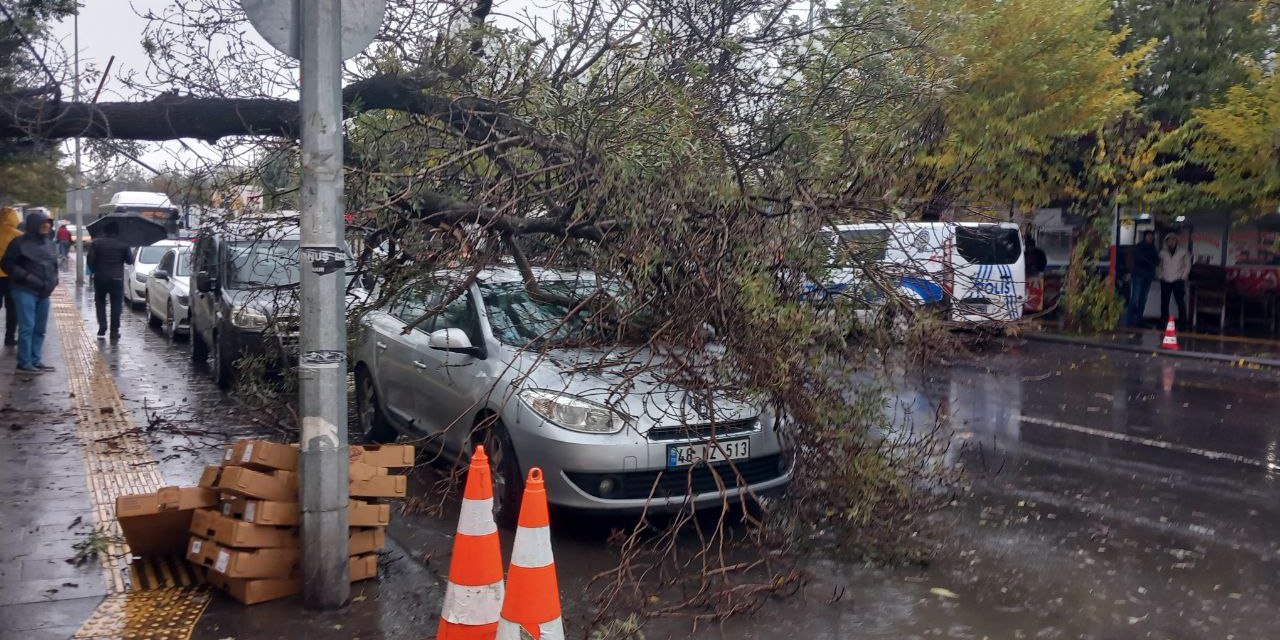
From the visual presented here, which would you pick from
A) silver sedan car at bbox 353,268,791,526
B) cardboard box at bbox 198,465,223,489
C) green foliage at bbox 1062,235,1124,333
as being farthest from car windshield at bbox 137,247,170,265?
cardboard box at bbox 198,465,223,489

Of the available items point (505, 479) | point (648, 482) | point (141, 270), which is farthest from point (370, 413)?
point (141, 270)

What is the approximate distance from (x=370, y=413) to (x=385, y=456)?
3.34 meters

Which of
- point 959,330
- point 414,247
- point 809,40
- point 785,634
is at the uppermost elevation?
point 809,40

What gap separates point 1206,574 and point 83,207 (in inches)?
1342

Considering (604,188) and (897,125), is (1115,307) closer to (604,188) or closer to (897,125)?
(897,125)

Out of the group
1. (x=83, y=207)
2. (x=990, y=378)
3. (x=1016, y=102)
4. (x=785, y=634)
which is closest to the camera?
(x=785, y=634)

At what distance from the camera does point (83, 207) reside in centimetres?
3297

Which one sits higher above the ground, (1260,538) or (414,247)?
(414,247)

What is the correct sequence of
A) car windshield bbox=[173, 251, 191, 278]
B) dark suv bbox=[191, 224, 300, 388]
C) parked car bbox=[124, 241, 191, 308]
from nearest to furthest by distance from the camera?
dark suv bbox=[191, 224, 300, 388] < car windshield bbox=[173, 251, 191, 278] < parked car bbox=[124, 241, 191, 308]

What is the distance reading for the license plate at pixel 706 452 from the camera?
5.70 meters

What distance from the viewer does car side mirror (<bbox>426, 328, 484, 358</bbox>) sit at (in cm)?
657

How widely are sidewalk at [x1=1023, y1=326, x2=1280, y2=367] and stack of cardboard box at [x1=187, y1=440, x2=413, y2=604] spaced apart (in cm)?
1161

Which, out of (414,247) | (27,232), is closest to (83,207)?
(27,232)

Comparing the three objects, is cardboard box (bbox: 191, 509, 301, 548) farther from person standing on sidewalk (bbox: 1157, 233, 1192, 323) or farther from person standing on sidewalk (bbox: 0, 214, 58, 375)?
person standing on sidewalk (bbox: 1157, 233, 1192, 323)
